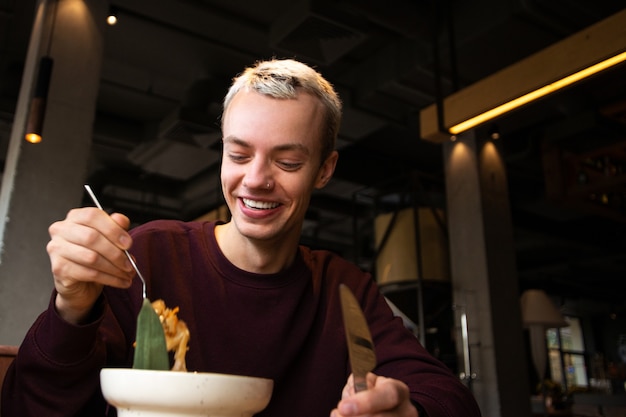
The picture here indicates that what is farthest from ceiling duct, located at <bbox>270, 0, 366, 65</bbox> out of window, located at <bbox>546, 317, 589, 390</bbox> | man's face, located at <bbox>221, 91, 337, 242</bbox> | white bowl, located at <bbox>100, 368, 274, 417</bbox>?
window, located at <bbox>546, 317, 589, 390</bbox>

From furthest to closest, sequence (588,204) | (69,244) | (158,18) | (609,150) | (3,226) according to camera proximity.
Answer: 1. (588,204)
2. (609,150)
3. (158,18)
4. (3,226)
5. (69,244)

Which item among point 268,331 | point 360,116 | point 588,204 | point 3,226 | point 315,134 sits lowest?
point 268,331

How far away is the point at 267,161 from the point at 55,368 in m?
0.45

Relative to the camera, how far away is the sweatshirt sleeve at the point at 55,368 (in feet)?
2.30

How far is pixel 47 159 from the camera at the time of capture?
3.00 meters

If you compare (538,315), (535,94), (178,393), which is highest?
(535,94)

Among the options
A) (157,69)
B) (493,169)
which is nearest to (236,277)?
(157,69)

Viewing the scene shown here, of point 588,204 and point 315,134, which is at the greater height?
point 588,204

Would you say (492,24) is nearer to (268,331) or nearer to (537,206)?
(268,331)

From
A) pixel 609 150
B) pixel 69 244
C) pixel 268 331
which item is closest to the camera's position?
pixel 69 244

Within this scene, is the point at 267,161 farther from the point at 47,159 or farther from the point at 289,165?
the point at 47,159

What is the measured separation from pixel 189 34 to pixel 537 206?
19.4ft

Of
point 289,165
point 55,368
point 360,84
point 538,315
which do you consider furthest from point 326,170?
point 538,315

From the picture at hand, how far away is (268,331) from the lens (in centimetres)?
99
